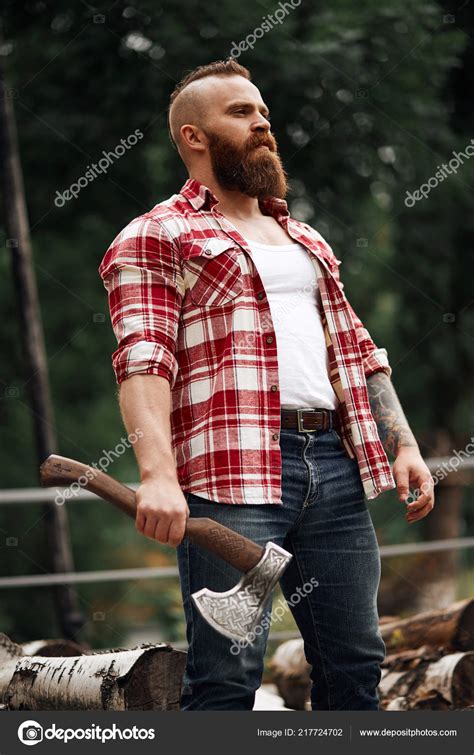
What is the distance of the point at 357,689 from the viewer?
2.34 m

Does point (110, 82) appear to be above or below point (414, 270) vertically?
above

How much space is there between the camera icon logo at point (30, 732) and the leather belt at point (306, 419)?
3.40ft

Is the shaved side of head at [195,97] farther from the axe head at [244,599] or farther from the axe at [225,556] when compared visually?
the axe head at [244,599]

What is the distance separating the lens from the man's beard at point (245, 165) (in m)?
2.44

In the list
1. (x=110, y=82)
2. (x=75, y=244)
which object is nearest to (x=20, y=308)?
(x=110, y=82)

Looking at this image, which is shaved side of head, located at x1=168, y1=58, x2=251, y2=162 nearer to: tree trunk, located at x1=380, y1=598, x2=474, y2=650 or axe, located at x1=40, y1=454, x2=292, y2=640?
axe, located at x1=40, y1=454, x2=292, y2=640

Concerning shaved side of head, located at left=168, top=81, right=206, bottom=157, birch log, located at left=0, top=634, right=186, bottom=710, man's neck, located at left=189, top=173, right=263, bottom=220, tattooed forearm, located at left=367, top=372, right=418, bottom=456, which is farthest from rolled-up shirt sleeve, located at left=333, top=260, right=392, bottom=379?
birch log, located at left=0, top=634, right=186, bottom=710

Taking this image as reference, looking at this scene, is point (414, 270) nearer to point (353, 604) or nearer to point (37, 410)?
point (37, 410)

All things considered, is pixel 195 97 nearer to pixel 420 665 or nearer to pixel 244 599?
pixel 244 599

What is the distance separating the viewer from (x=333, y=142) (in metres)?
6.07

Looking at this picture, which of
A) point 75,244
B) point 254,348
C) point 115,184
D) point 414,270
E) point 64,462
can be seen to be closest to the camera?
point 64,462

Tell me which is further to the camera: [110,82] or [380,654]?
[110,82]

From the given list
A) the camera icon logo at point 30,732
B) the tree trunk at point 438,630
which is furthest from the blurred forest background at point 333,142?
the camera icon logo at point 30,732

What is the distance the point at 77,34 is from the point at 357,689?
4701mm
